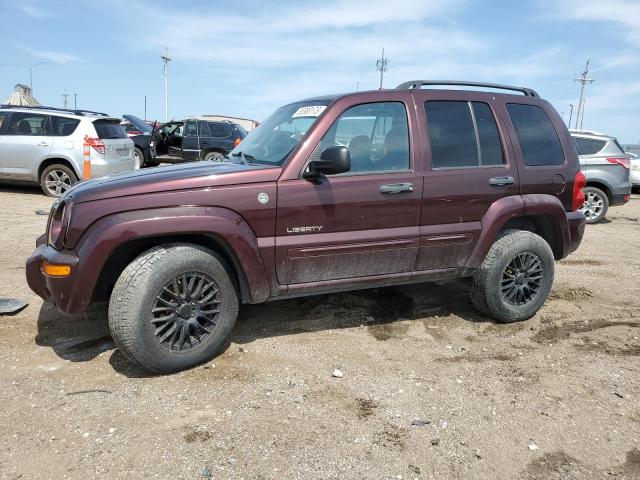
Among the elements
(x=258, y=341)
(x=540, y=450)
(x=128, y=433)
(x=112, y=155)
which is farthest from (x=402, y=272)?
(x=112, y=155)

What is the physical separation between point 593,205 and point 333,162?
28.5ft

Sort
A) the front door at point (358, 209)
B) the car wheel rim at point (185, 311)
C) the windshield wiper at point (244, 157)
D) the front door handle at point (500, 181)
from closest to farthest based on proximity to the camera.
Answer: the car wheel rim at point (185, 311)
the front door at point (358, 209)
the windshield wiper at point (244, 157)
the front door handle at point (500, 181)

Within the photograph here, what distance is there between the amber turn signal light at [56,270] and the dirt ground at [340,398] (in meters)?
0.67

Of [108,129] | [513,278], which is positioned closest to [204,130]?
[108,129]

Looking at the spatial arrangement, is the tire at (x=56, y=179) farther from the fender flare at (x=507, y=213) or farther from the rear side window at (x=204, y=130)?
the fender flare at (x=507, y=213)

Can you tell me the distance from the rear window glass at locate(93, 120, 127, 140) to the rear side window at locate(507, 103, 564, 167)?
27.5ft

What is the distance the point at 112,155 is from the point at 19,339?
7.20m

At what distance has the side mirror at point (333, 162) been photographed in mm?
3334

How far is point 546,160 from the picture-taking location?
4.39 meters

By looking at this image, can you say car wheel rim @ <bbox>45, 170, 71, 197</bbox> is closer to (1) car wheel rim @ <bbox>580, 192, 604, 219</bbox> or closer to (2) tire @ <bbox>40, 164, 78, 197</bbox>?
(2) tire @ <bbox>40, 164, 78, 197</bbox>

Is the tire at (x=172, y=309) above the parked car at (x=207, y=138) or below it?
below

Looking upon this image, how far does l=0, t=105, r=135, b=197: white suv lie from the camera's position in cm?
1002

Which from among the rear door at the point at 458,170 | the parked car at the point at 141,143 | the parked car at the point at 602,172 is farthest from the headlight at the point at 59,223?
the parked car at the point at 141,143

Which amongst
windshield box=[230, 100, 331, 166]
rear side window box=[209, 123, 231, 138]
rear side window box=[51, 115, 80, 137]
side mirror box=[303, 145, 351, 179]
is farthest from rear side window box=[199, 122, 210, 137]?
side mirror box=[303, 145, 351, 179]
